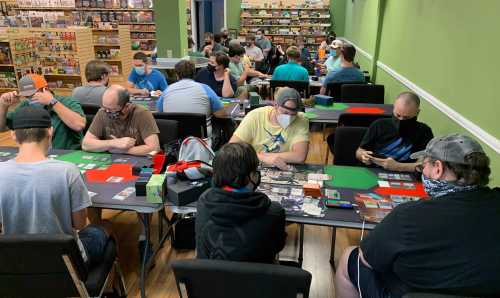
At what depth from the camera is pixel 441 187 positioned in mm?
1595

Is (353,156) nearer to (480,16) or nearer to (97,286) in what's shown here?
(480,16)

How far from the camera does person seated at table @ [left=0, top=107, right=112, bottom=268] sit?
182cm

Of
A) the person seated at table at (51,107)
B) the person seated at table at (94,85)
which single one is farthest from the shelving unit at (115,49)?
the person seated at table at (51,107)

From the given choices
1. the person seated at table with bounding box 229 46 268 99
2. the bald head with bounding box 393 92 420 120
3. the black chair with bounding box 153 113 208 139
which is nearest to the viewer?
the bald head with bounding box 393 92 420 120

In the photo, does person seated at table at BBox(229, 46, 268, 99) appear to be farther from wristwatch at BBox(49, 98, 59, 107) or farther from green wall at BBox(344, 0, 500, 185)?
wristwatch at BBox(49, 98, 59, 107)

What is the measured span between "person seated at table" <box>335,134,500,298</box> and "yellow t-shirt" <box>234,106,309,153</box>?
129 cm

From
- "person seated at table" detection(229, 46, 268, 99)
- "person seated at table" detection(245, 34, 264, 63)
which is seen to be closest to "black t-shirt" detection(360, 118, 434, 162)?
"person seated at table" detection(229, 46, 268, 99)

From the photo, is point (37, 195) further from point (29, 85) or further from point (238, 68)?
point (238, 68)

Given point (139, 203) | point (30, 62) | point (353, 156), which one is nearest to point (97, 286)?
point (139, 203)

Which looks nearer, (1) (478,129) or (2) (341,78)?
(1) (478,129)

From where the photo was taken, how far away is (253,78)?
22.0ft

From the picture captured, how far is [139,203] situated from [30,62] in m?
7.37

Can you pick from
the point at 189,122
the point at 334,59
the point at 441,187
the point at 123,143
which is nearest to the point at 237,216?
the point at 441,187

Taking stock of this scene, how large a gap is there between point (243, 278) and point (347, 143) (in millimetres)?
2028
